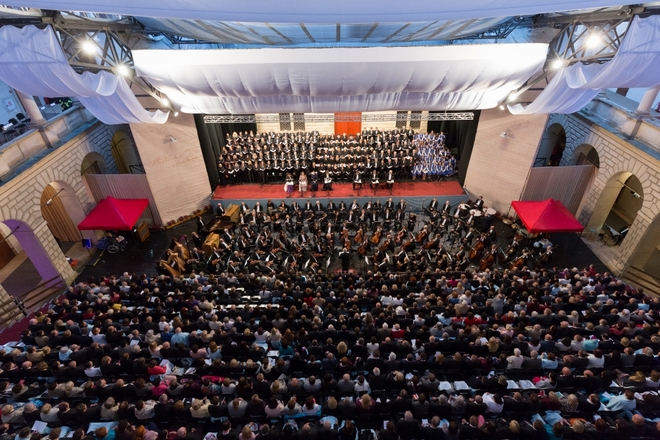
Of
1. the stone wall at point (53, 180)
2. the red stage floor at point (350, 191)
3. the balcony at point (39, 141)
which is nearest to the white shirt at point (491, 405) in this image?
the red stage floor at point (350, 191)

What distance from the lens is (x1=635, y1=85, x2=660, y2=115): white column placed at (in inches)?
481

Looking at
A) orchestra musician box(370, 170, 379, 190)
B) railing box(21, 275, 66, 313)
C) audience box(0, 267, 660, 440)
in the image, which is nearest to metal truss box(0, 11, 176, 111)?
audience box(0, 267, 660, 440)

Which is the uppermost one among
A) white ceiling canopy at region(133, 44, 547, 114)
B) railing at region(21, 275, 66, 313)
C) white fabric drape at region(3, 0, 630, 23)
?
white fabric drape at region(3, 0, 630, 23)

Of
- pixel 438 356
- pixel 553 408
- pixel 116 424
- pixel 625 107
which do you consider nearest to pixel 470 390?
pixel 438 356

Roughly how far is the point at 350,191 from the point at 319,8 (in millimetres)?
12278

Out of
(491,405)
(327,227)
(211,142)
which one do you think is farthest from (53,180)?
(491,405)

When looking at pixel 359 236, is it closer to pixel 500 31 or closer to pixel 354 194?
pixel 354 194

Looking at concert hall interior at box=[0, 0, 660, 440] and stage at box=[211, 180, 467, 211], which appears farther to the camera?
stage at box=[211, 180, 467, 211]

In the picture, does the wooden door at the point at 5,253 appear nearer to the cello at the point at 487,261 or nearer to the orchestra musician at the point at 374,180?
the orchestra musician at the point at 374,180

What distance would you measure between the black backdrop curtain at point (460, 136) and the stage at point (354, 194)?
108cm

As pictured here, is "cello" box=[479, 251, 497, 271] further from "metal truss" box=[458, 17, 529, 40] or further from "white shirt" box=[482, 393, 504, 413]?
"metal truss" box=[458, 17, 529, 40]

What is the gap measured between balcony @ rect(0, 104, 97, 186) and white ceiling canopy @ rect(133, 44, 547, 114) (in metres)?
4.46

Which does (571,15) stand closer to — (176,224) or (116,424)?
(116,424)

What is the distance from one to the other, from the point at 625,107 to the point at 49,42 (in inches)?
766
